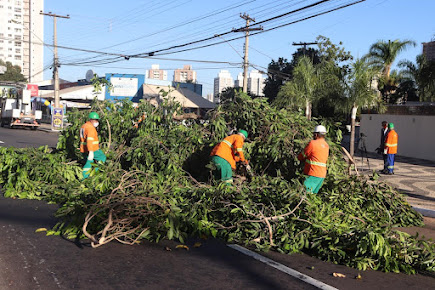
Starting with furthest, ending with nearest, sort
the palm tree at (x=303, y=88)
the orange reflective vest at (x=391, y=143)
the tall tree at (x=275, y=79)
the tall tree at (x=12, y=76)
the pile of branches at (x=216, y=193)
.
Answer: the tall tree at (x=12, y=76)
the tall tree at (x=275, y=79)
the palm tree at (x=303, y=88)
the orange reflective vest at (x=391, y=143)
the pile of branches at (x=216, y=193)

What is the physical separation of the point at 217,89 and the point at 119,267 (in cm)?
17843

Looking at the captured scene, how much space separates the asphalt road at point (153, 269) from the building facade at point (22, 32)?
464 ft

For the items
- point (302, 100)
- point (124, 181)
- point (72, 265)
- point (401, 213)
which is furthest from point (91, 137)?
point (302, 100)

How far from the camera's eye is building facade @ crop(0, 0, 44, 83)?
137750mm

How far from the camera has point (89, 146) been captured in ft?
30.4

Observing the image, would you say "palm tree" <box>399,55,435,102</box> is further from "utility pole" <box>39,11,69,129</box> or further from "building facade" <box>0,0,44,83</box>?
"building facade" <box>0,0,44,83</box>

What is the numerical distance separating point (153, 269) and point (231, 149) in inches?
149

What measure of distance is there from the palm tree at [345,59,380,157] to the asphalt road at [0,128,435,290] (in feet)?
40.1

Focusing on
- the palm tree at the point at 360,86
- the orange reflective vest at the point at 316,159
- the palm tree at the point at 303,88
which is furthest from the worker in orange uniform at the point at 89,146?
the palm tree at the point at 303,88

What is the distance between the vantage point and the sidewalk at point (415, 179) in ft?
30.7

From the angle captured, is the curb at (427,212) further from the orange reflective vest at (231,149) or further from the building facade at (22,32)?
the building facade at (22,32)

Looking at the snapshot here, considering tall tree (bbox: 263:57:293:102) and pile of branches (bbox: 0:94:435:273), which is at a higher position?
tall tree (bbox: 263:57:293:102)

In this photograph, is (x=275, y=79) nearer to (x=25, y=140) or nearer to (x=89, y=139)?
(x=25, y=140)

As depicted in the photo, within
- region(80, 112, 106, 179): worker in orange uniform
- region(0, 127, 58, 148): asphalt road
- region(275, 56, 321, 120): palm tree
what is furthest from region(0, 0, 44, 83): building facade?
region(80, 112, 106, 179): worker in orange uniform
